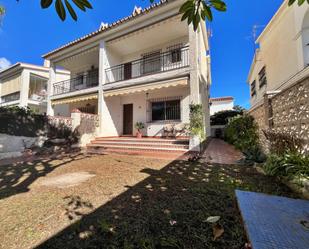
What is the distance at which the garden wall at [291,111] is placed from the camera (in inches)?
217

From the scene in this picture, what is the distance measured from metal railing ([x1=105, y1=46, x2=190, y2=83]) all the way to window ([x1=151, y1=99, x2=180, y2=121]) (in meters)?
3.28

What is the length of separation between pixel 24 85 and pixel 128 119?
70.8 ft

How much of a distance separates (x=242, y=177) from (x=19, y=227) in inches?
279

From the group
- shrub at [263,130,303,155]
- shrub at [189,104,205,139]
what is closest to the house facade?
shrub at [189,104,205,139]

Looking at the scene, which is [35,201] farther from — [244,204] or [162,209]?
[244,204]

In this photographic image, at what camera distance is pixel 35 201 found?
4.70 m

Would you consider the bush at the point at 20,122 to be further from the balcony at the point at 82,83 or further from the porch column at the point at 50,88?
the balcony at the point at 82,83

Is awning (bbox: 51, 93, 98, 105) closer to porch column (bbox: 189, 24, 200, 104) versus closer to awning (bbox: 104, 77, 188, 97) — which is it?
awning (bbox: 104, 77, 188, 97)

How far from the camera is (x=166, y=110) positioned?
645 inches

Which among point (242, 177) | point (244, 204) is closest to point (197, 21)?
point (244, 204)

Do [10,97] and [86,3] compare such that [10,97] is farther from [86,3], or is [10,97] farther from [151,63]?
[86,3]

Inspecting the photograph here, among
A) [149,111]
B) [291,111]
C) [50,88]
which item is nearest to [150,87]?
[149,111]

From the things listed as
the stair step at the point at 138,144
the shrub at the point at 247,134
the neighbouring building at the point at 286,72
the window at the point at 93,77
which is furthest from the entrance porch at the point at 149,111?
the neighbouring building at the point at 286,72

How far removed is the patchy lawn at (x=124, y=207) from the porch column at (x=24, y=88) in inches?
990
